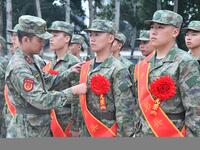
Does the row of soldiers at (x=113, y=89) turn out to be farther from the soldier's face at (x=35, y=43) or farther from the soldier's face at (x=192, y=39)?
the soldier's face at (x=192, y=39)

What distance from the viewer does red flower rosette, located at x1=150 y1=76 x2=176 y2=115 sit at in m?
3.43

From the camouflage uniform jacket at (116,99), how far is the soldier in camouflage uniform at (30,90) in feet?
0.96

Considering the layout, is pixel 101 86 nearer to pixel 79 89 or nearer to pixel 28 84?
pixel 79 89

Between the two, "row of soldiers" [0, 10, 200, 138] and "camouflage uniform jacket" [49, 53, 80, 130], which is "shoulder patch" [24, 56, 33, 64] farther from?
"camouflage uniform jacket" [49, 53, 80, 130]

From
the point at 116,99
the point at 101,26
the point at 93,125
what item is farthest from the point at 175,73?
the point at 101,26

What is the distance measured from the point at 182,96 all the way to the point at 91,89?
102 cm

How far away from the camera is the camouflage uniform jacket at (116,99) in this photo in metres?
4.02

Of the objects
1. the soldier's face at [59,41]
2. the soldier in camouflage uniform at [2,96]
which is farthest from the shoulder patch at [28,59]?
the soldier in camouflage uniform at [2,96]

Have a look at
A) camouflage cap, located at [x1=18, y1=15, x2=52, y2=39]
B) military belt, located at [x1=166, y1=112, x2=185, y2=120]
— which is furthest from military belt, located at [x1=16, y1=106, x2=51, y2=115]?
military belt, located at [x1=166, y1=112, x2=185, y2=120]

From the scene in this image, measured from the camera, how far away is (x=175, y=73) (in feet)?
11.5

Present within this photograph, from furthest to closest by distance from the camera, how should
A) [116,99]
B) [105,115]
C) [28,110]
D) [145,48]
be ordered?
[145,48], [105,115], [116,99], [28,110]

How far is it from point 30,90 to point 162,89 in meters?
1.14

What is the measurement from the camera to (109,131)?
416 centimetres

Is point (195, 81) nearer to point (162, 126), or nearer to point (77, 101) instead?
point (162, 126)
